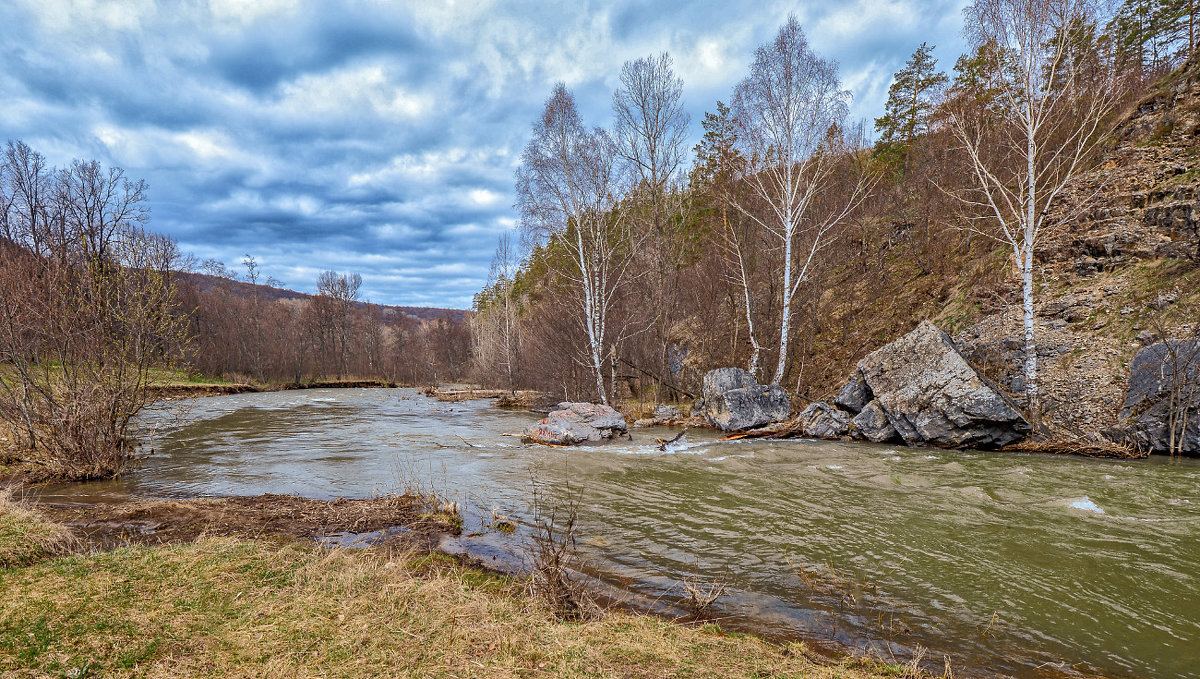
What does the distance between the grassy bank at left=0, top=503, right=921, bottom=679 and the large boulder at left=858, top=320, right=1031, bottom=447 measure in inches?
417

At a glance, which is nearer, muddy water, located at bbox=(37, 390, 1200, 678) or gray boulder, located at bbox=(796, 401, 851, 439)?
muddy water, located at bbox=(37, 390, 1200, 678)

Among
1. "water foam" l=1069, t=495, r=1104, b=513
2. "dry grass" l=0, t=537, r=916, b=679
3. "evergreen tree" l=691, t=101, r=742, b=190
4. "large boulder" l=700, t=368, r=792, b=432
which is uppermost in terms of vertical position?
"evergreen tree" l=691, t=101, r=742, b=190

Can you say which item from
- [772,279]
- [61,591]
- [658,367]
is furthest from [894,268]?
[61,591]

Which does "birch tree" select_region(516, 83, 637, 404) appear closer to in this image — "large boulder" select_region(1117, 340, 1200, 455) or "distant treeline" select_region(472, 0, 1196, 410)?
"distant treeline" select_region(472, 0, 1196, 410)

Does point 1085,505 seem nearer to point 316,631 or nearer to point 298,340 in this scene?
point 316,631

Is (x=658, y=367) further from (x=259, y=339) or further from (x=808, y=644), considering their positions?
(x=259, y=339)

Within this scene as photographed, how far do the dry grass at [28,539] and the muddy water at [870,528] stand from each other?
3.24 m

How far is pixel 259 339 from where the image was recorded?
175 ft

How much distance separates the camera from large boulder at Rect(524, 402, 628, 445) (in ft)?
49.0

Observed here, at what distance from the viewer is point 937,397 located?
1252 cm

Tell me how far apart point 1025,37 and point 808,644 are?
18200mm

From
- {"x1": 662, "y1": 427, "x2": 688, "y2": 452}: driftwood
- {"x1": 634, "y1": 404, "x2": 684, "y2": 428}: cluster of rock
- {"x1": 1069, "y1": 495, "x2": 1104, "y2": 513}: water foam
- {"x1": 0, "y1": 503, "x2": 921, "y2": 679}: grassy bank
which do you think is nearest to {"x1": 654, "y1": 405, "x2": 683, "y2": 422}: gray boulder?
{"x1": 634, "y1": 404, "x2": 684, "y2": 428}: cluster of rock

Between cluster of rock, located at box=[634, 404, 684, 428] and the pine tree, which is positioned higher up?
the pine tree

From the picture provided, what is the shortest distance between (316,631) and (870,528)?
23.3ft
